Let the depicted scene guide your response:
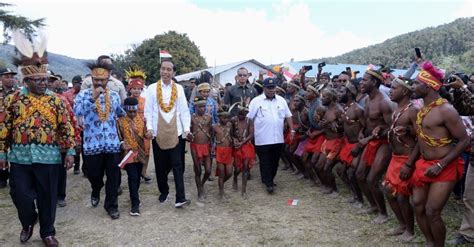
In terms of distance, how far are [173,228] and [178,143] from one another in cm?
129

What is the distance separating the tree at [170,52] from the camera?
33875mm

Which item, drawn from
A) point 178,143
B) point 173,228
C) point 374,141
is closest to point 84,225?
point 173,228

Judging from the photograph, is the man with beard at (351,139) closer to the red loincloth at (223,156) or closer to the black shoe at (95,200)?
the red loincloth at (223,156)

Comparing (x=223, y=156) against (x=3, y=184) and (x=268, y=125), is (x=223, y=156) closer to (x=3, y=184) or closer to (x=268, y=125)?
(x=268, y=125)

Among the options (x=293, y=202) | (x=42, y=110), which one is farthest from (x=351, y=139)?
(x=42, y=110)

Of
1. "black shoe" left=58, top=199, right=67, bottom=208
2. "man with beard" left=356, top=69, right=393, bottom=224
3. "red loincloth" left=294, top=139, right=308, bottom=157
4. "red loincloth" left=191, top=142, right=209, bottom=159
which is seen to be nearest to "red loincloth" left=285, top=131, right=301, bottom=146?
"red loincloth" left=294, top=139, right=308, bottom=157

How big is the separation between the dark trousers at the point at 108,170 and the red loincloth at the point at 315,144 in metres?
3.13

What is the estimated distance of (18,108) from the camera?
14.5 ft

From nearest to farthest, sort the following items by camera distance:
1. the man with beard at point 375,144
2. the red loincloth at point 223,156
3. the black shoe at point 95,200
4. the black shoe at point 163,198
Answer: the man with beard at point 375,144
the black shoe at point 95,200
the black shoe at point 163,198
the red loincloth at point 223,156

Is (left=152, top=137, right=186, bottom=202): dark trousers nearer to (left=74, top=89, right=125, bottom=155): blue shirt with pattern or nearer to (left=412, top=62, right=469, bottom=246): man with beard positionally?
(left=74, top=89, right=125, bottom=155): blue shirt with pattern

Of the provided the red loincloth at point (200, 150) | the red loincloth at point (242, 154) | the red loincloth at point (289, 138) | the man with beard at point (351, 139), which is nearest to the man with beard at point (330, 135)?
the man with beard at point (351, 139)

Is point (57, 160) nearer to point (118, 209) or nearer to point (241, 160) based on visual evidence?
point (118, 209)

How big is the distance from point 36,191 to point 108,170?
1.06 m

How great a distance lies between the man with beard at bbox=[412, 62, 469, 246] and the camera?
377cm
